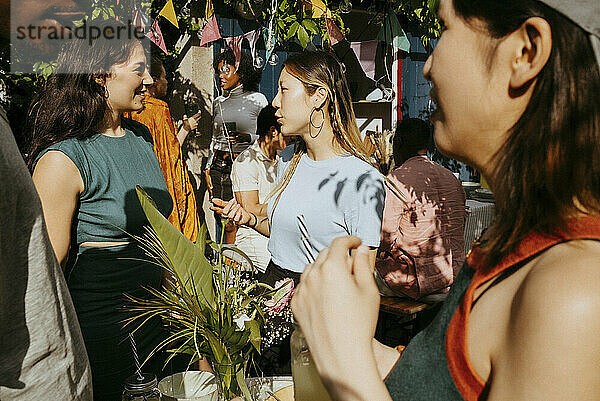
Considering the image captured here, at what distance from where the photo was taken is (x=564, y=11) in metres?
0.65

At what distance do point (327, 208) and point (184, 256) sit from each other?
1080mm

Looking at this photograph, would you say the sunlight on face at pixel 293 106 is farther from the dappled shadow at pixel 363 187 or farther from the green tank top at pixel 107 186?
the green tank top at pixel 107 186

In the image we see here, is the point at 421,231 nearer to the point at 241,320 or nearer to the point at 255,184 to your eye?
the point at 255,184

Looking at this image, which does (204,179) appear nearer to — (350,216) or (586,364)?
(350,216)

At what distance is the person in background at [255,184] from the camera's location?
3.45 meters

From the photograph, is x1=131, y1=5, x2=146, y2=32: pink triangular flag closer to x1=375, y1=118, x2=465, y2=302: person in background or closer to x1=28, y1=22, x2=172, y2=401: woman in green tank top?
x1=28, y1=22, x2=172, y2=401: woman in green tank top

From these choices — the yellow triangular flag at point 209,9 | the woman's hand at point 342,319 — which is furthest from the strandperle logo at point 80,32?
the woman's hand at point 342,319

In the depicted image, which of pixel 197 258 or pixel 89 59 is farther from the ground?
pixel 89 59

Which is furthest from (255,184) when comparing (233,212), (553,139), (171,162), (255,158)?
(553,139)

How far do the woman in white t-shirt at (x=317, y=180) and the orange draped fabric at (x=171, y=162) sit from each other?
1.03 meters

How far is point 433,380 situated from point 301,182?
1692 millimetres

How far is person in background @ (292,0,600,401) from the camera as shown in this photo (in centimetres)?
58

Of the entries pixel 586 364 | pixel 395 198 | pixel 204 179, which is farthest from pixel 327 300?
pixel 204 179

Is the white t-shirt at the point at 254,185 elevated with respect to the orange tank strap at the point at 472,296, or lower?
lower
